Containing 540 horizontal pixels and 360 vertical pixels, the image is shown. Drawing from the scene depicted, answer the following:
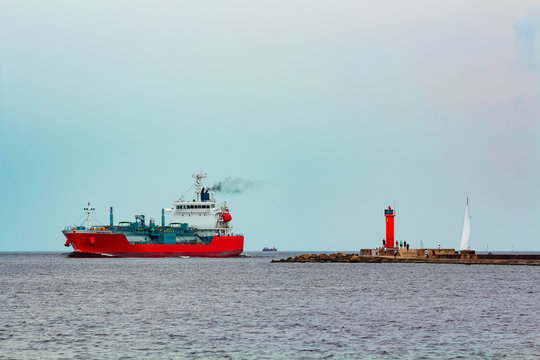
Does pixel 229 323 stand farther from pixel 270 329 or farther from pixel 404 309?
pixel 404 309

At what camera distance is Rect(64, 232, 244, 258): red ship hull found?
336ft

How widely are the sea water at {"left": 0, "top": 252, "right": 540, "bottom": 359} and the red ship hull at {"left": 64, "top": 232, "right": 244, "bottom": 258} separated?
49387mm

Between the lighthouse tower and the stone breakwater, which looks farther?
the lighthouse tower

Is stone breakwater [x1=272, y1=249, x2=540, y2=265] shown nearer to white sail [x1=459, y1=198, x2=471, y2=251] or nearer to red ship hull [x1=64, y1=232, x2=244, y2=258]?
white sail [x1=459, y1=198, x2=471, y2=251]

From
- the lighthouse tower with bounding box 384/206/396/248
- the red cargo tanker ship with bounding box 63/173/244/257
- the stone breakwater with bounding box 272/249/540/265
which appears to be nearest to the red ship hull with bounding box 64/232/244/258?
the red cargo tanker ship with bounding box 63/173/244/257

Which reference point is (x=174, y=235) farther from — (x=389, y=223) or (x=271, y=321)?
(x=271, y=321)

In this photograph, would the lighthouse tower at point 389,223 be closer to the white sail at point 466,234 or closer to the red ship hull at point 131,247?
the white sail at point 466,234

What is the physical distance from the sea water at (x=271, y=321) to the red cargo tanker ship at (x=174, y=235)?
164 ft

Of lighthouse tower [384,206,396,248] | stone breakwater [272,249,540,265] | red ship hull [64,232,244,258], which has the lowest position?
stone breakwater [272,249,540,265]

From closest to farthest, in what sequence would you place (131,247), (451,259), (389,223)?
(451,259)
(389,223)
(131,247)

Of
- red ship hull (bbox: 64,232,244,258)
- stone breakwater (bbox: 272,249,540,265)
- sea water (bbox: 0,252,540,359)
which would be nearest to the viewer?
sea water (bbox: 0,252,540,359)

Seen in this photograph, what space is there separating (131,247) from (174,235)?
24.5 ft

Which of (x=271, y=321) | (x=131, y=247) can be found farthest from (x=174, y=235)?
(x=271, y=321)

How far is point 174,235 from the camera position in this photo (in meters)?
109
